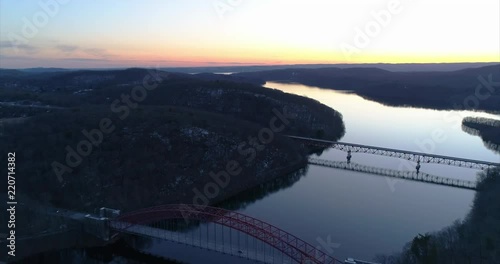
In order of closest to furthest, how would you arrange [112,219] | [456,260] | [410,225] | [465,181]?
[456,260], [112,219], [410,225], [465,181]

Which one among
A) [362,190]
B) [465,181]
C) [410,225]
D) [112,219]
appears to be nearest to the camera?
[112,219]

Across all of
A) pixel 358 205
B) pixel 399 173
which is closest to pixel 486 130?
pixel 399 173

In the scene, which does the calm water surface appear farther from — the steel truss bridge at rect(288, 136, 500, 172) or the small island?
the small island

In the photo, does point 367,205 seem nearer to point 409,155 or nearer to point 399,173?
point 399,173

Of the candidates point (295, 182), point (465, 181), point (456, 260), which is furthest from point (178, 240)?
point (465, 181)

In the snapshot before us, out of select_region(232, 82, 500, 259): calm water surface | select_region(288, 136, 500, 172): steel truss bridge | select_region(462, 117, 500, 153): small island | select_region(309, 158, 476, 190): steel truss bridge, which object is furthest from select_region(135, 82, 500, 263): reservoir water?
select_region(462, 117, 500, 153): small island

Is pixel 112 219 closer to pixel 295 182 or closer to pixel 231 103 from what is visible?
pixel 295 182

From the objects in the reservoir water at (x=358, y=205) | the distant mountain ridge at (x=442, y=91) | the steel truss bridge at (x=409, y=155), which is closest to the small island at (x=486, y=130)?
the reservoir water at (x=358, y=205)
